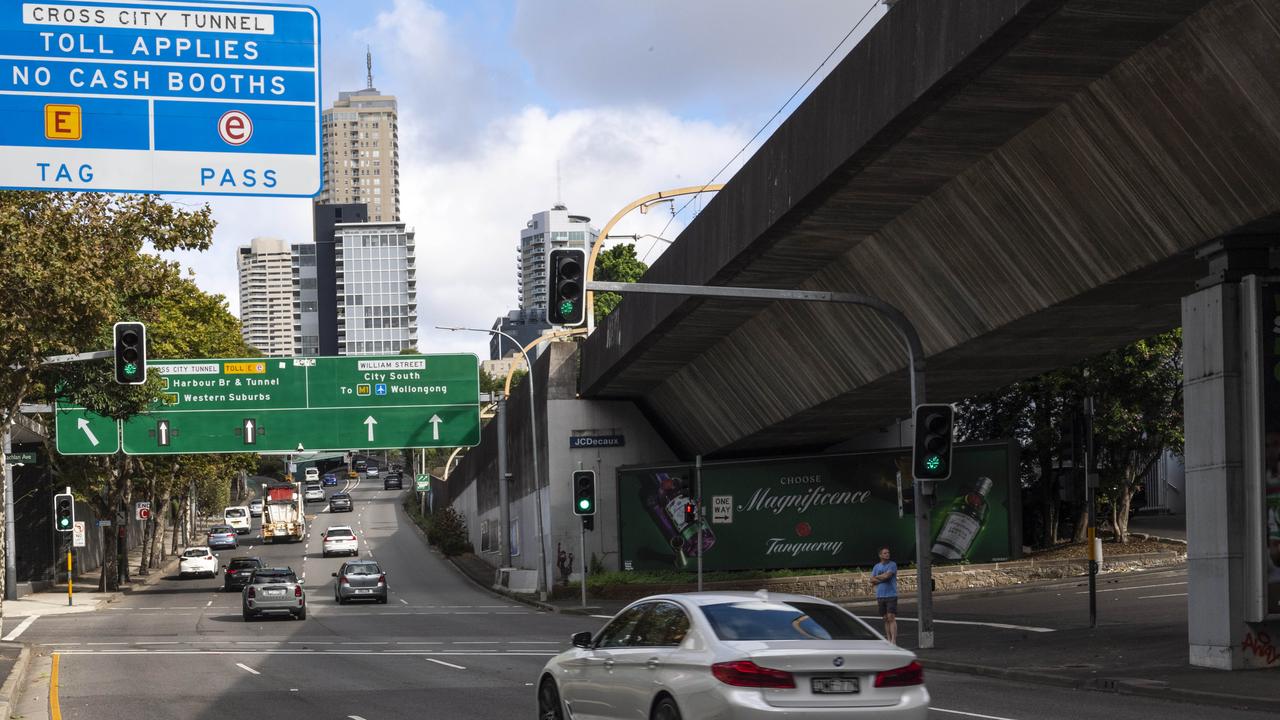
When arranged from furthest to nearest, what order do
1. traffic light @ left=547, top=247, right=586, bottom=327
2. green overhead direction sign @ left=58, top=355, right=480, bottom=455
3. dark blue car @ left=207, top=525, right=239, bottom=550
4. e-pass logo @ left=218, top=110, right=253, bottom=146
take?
dark blue car @ left=207, top=525, right=239, bottom=550
green overhead direction sign @ left=58, top=355, right=480, bottom=455
traffic light @ left=547, top=247, right=586, bottom=327
e-pass logo @ left=218, top=110, right=253, bottom=146

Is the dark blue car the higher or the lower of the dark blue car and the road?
the lower

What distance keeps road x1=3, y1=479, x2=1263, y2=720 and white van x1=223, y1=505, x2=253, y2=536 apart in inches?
2096

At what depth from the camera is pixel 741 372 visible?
1383 inches

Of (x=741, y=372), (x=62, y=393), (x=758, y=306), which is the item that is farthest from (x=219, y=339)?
(x=758, y=306)

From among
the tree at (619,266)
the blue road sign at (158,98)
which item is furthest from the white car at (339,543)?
the blue road sign at (158,98)

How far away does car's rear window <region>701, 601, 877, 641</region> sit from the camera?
421 inches

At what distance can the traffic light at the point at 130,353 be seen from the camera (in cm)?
2473

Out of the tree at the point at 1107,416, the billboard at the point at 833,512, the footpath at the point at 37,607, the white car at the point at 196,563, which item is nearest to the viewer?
the footpath at the point at 37,607

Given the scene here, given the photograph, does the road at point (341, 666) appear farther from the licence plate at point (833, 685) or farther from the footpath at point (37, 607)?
the licence plate at point (833, 685)

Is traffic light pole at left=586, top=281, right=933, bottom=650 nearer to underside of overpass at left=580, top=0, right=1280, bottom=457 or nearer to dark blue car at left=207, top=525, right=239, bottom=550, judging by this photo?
underside of overpass at left=580, top=0, right=1280, bottom=457

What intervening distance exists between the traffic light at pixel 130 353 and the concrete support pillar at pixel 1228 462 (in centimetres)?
1708

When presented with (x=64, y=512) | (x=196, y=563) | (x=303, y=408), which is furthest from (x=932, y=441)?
(x=196, y=563)

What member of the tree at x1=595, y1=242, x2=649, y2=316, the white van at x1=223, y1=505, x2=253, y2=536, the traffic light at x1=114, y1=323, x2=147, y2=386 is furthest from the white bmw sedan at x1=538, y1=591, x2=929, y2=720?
the white van at x1=223, y1=505, x2=253, y2=536

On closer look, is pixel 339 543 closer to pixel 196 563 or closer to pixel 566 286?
pixel 196 563
